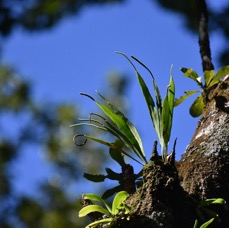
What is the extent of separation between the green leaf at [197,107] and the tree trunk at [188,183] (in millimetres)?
251

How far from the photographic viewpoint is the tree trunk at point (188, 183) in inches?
51.1

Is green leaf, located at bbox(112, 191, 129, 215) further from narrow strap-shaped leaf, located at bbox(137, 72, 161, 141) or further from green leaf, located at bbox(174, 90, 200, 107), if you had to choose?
green leaf, located at bbox(174, 90, 200, 107)

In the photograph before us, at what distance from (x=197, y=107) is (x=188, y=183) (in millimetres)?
469

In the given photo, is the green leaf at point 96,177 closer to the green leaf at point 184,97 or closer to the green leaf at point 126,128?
the green leaf at point 126,128

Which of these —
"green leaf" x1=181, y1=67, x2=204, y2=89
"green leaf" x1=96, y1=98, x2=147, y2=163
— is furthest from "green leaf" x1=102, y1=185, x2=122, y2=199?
"green leaf" x1=181, y1=67, x2=204, y2=89

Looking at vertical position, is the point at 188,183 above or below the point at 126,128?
below

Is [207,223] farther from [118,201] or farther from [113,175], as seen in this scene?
[113,175]

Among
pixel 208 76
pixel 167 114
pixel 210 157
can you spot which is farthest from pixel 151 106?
pixel 210 157

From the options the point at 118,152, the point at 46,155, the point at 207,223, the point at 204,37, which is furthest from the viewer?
the point at 46,155

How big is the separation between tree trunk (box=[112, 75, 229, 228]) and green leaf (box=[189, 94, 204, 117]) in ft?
0.82

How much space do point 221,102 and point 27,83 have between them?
7.30m

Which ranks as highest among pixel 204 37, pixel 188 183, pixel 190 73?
pixel 204 37

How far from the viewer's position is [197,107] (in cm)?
182

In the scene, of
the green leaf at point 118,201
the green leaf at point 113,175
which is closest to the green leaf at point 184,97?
the green leaf at point 113,175
